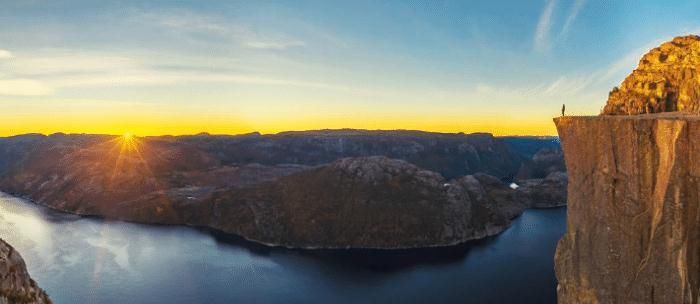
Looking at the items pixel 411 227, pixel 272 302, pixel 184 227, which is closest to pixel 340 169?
pixel 411 227

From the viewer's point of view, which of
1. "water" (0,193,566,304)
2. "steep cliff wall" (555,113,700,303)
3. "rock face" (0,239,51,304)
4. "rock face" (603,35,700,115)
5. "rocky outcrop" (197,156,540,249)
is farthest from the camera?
"rocky outcrop" (197,156,540,249)

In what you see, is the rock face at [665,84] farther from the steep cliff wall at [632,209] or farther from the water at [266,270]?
the water at [266,270]

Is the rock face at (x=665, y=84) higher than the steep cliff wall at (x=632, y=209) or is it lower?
higher

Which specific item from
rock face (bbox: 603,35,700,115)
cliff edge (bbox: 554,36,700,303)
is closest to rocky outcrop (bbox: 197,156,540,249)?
rock face (bbox: 603,35,700,115)

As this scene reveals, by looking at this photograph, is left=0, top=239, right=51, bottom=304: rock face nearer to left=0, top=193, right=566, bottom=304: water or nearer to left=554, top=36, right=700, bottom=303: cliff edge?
left=554, top=36, right=700, bottom=303: cliff edge

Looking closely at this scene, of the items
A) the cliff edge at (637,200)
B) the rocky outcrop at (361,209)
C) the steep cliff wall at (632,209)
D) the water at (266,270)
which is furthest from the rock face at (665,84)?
the rocky outcrop at (361,209)

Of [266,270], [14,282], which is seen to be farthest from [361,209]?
[14,282]
